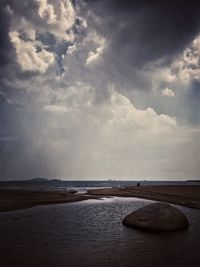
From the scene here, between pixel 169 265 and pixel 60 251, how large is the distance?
15.5 feet

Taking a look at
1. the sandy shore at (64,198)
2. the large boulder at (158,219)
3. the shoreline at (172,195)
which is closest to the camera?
the large boulder at (158,219)

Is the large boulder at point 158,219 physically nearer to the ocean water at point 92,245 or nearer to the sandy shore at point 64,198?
the ocean water at point 92,245

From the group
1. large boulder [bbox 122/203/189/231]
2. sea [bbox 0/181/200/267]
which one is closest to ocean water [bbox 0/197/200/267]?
sea [bbox 0/181/200/267]

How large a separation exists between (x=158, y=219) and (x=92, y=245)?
5459 mm

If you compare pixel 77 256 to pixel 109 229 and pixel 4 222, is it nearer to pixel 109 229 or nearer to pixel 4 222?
pixel 109 229

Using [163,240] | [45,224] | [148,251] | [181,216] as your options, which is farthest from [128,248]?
[45,224]

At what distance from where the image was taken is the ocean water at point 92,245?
10430mm

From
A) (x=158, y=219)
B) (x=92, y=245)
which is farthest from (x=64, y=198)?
(x=92, y=245)

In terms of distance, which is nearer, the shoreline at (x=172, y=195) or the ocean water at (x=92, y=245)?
the ocean water at (x=92, y=245)

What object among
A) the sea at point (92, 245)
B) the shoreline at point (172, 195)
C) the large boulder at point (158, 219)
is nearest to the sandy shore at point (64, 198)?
the shoreline at point (172, 195)

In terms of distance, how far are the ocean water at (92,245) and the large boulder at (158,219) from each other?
0.61m

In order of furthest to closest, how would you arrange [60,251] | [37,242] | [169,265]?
[37,242] → [60,251] → [169,265]

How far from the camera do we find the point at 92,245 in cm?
1298

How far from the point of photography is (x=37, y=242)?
13.4 metres
